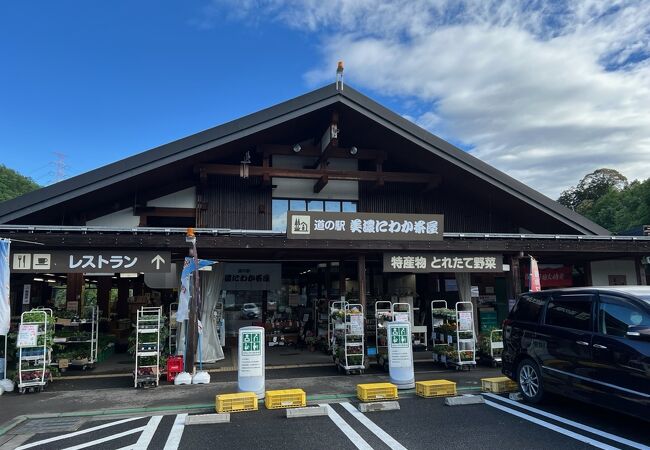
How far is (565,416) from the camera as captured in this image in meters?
6.32

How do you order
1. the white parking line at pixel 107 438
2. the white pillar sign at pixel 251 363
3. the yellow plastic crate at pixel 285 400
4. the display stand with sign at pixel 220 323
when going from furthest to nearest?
1. the display stand with sign at pixel 220 323
2. the white pillar sign at pixel 251 363
3. the yellow plastic crate at pixel 285 400
4. the white parking line at pixel 107 438

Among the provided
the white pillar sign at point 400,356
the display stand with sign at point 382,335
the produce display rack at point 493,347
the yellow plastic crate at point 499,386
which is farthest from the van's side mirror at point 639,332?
the display stand with sign at point 382,335

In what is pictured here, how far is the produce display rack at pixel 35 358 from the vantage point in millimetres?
8523

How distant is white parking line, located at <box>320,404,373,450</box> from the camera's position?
17.6 ft

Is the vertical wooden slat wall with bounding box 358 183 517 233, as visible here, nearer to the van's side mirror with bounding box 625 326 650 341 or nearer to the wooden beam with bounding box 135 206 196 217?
the wooden beam with bounding box 135 206 196 217

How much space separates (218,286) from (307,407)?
6.02 meters

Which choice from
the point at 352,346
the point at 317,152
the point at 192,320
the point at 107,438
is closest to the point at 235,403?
the point at 107,438

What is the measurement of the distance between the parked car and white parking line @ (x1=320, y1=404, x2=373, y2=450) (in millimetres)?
8279

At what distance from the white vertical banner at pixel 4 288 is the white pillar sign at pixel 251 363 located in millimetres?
4546

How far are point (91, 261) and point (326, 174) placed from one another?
20.0 ft

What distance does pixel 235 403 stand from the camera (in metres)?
6.93

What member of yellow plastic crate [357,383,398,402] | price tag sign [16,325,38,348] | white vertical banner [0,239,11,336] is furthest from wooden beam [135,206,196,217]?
yellow plastic crate [357,383,398,402]

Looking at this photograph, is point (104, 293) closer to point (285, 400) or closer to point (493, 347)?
point (285, 400)

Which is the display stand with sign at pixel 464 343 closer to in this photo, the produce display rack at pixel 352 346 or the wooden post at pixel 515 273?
the wooden post at pixel 515 273
